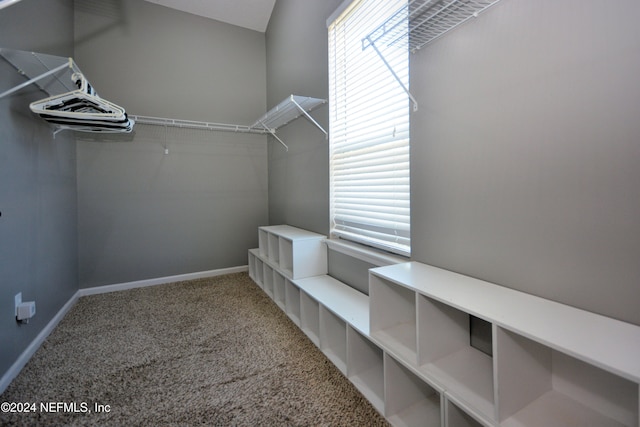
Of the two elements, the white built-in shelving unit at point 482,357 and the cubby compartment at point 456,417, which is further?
the cubby compartment at point 456,417

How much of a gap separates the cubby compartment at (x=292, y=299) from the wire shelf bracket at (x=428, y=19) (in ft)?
5.84

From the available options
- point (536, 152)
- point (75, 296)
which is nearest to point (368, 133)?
point (536, 152)

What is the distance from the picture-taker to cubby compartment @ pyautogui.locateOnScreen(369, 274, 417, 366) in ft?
4.50

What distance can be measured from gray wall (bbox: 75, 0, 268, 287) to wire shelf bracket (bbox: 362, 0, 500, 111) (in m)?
2.72

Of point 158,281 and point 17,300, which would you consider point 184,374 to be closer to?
point 17,300

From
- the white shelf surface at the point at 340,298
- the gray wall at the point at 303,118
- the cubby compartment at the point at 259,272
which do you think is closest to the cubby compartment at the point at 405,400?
the white shelf surface at the point at 340,298

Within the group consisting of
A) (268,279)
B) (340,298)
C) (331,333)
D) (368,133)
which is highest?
(368,133)

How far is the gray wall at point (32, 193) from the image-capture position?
165cm

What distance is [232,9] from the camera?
3418 millimetres

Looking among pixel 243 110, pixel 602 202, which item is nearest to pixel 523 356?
pixel 602 202

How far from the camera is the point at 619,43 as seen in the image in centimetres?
85

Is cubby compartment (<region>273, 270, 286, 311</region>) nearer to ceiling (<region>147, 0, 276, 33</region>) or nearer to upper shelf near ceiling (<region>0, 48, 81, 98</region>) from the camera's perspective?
upper shelf near ceiling (<region>0, 48, 81, 98</region>)

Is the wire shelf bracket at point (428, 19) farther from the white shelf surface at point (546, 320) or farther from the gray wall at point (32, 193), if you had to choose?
the gray wall at point (32, 193)

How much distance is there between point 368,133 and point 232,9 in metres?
2.87
